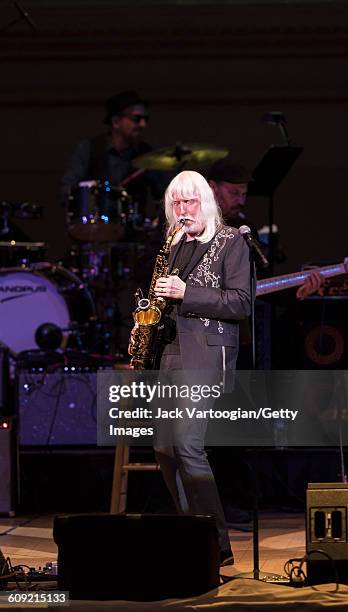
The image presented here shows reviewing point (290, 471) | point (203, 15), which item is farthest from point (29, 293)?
point (203, 15)

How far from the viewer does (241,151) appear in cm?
1012

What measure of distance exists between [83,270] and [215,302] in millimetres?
3681

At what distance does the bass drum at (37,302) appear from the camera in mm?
8547

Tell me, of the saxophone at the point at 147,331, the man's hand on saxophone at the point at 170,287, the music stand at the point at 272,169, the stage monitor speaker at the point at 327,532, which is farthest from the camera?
the music stand at the point at 272,169

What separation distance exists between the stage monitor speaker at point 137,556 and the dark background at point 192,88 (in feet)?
19.8

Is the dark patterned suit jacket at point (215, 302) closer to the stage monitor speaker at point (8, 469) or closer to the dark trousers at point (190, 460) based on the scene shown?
the dark trousers at point (190, 460)

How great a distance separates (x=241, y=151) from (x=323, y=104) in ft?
2.63

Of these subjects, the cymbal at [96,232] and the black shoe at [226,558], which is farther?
the cymbal at [96,232]

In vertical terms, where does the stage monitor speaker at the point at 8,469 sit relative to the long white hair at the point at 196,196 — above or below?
below

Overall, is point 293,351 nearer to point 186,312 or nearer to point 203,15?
point 186,312

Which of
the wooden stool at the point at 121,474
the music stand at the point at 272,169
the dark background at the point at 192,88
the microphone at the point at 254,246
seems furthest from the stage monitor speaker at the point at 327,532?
the dark background at the point at 192,88

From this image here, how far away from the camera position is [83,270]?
351 inches

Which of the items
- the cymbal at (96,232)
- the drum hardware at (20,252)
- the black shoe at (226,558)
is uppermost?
the cymbal at (96,232)

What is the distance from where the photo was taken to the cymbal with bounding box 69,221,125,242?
884cm
